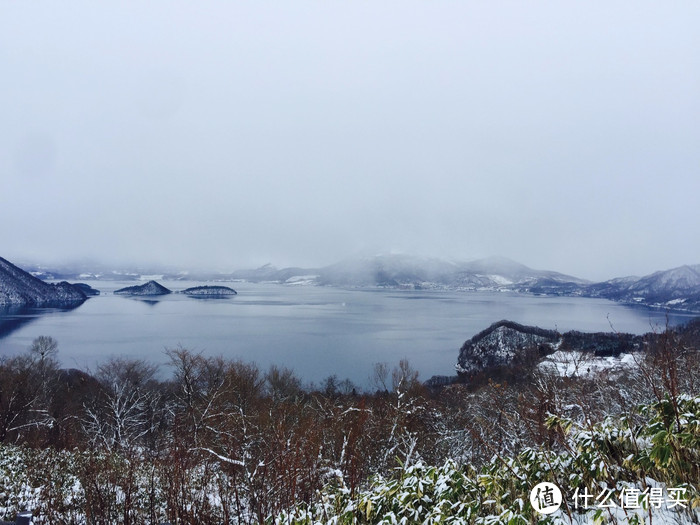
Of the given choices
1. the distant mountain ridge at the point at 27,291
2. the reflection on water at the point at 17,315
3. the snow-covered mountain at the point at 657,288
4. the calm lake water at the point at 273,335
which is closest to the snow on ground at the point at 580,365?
the calm lake water at the point at 273,335

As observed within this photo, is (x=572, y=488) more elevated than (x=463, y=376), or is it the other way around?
(x=572, y=488)

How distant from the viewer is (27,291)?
88.1 m

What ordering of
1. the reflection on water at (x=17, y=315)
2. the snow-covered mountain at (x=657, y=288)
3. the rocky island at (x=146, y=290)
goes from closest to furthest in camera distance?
the reflection on water at (x=17, y=315), the snow-covered mountain at (x=657, y=288), the rocky island at (x=146, y=290)

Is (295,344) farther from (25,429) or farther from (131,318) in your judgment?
(131,318)

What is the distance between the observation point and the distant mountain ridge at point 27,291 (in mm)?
83375

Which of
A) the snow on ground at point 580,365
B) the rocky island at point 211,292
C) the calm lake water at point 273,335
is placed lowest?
the calm lake water at point 273,335

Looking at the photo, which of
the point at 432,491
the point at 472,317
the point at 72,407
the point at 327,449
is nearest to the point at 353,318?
the point at 472,317

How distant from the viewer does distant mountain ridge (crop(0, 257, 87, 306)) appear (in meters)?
83.4

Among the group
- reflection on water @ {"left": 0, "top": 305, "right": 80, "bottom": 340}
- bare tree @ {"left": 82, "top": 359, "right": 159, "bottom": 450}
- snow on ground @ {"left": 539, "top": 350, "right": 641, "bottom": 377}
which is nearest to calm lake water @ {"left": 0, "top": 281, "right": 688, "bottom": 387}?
reflection on water @ {"left": 0, "top": 305, "right": 80, "bottom": 340}

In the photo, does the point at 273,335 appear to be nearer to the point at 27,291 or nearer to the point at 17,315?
the point at 17,315

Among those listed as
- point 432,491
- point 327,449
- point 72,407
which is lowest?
point 72,407

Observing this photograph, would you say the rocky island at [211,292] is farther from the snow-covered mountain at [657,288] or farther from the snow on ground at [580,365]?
the snow-covered mountain at [657,288]

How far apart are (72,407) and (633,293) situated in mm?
179346

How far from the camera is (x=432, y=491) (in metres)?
2.61
